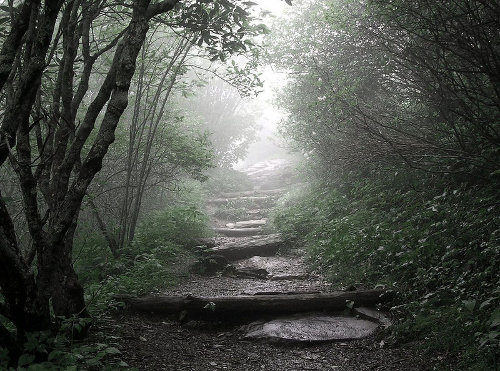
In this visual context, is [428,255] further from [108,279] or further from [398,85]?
[108,279]

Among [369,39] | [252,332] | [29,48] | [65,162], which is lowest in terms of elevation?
[252,332]

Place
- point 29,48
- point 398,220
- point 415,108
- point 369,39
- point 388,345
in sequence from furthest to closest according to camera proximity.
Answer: point 369,39 → point 415,108 → point 398,220 → point 388,345 → point 29,48

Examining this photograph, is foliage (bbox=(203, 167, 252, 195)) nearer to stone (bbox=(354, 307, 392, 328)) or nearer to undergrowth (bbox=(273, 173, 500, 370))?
undergrowth (bbox=(273, 173, 500, 370))

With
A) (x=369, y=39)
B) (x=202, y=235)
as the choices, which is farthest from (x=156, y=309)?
(x=369, y=39)

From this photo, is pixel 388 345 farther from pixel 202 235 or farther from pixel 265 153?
pixel 265 153

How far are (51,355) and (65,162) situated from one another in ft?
5.38

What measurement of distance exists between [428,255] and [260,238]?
5.38 meters

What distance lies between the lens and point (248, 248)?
949 cm

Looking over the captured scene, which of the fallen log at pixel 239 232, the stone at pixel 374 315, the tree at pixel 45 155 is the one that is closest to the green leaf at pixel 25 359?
the tree at pixel 45 155

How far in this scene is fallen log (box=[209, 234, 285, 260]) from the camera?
9.26 m

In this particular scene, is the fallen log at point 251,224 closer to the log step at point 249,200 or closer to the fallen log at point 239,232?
the fallen log at point 239,232

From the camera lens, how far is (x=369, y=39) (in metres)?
9.25

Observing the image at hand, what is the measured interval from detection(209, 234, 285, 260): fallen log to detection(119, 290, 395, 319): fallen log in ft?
11.3

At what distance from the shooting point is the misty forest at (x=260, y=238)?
10.9 ft
